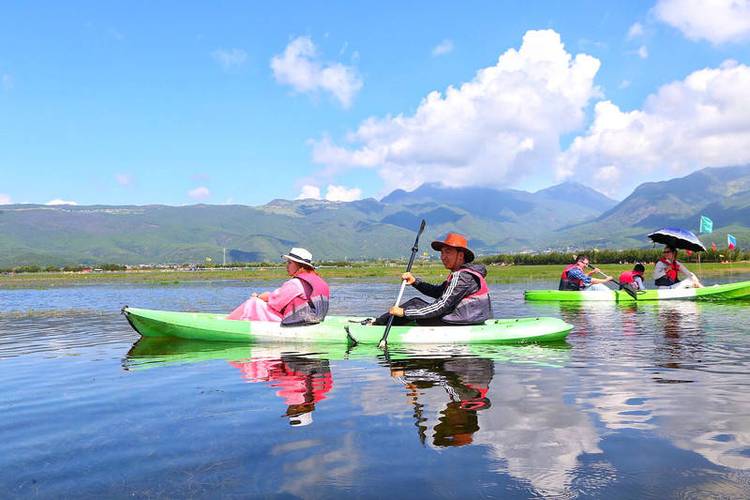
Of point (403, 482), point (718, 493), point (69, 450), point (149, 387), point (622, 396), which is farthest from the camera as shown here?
point (149, 387)

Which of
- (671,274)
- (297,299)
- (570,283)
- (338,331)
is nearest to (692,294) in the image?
(671,274)

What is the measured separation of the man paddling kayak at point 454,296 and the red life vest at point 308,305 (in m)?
1.68

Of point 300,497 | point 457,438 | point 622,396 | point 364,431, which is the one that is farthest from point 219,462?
point 622,396

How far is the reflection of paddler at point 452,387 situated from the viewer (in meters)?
7.82

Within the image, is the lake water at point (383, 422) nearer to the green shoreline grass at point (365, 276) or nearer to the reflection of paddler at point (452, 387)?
the reflection of paddler at point (452, 387)

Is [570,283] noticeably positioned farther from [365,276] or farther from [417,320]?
[365,276]

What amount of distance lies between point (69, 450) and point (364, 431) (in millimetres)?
3729

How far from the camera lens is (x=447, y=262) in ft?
48.6

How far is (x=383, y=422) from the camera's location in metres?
8.38

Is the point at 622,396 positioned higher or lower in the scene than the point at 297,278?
lower

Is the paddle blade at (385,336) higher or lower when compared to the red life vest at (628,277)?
lower

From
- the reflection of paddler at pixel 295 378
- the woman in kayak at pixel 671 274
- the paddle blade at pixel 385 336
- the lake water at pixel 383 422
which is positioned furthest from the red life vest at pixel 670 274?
the reflection of paddler at pixel 295 378

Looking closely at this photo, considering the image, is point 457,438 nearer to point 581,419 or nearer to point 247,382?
point 581,419

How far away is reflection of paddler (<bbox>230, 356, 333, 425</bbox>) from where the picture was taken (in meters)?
9.28
